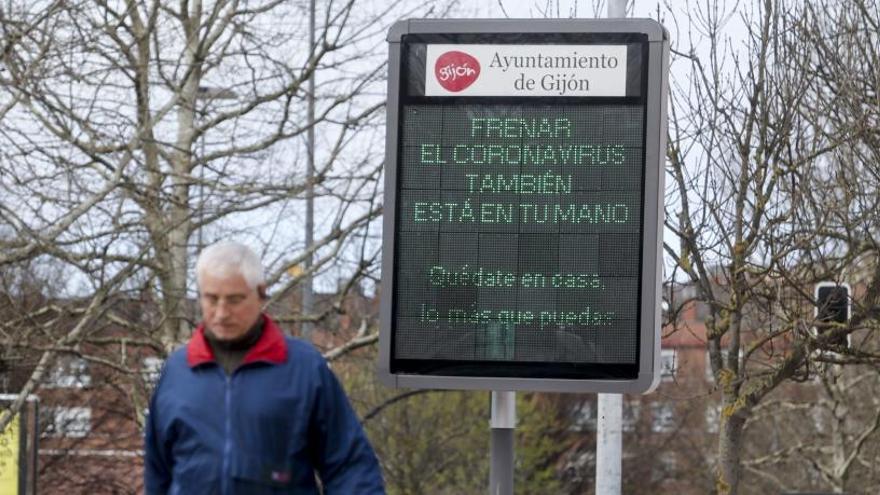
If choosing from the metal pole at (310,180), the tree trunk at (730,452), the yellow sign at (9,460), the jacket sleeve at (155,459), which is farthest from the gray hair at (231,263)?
the metal pole at (310,180)

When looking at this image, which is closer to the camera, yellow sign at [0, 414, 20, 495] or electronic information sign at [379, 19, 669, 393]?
electronic information sign at [379, 19, 669, 393]

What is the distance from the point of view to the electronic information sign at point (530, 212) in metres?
8.89

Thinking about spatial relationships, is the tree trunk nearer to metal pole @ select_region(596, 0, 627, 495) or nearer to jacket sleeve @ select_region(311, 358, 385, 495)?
metal pole @ select_region(596, 0, 627, 495)

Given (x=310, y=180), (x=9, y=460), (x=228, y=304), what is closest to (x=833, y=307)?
(x=310, y=180)

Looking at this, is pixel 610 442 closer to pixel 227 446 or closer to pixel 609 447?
pixel 609 447

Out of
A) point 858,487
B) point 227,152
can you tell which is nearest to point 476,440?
point 858,487

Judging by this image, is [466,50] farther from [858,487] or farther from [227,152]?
[858,487]

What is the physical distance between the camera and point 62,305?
62.2 ft

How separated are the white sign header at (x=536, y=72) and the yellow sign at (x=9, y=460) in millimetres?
8979

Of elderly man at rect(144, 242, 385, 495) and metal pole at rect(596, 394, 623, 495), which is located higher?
elderly man at rect(144, 242, 385, 495)

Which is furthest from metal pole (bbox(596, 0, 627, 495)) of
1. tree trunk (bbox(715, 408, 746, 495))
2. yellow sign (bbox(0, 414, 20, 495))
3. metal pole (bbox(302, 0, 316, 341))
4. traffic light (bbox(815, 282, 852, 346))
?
metal pole (bbox(302, 0, 316, 341))

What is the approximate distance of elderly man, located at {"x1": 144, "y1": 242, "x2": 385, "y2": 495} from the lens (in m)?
4.99

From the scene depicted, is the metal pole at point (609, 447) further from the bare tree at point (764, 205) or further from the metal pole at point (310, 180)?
the metal pole at point (310, 180)

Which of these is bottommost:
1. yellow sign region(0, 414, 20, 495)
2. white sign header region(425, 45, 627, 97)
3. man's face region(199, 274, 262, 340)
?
yellow sign region(0, 414, 20, 495)
